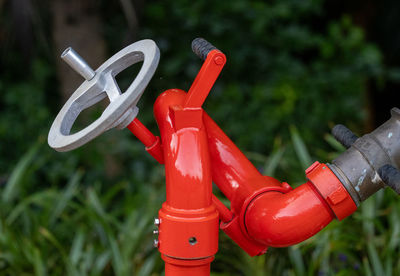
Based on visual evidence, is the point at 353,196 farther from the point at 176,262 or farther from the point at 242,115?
the point at 242,115

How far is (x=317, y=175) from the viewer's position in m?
0.94

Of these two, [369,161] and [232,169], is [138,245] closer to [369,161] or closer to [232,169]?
[232,169]

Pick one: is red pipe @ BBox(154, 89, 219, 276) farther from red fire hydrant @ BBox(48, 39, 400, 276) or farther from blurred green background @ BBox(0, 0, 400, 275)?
blurred green background @ BBox(0, 0, 400, 275)

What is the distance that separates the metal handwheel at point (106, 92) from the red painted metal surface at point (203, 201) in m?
0.09

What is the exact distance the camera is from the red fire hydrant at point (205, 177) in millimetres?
916

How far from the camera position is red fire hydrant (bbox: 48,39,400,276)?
916 millimetres

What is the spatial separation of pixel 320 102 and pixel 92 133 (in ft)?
8.37

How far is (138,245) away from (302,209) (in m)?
1.11

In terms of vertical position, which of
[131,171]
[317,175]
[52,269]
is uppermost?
[317,175]


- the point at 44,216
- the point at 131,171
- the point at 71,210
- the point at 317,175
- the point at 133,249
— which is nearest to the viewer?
the point at 317,175

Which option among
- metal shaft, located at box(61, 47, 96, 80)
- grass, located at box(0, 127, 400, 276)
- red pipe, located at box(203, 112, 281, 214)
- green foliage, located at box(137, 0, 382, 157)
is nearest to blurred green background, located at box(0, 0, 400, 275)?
green foliage, located at box(137, 0, 382, 157)

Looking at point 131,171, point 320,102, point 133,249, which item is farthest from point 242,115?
point 133,249

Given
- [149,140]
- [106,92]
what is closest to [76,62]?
[106,92]

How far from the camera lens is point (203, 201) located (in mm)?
958
